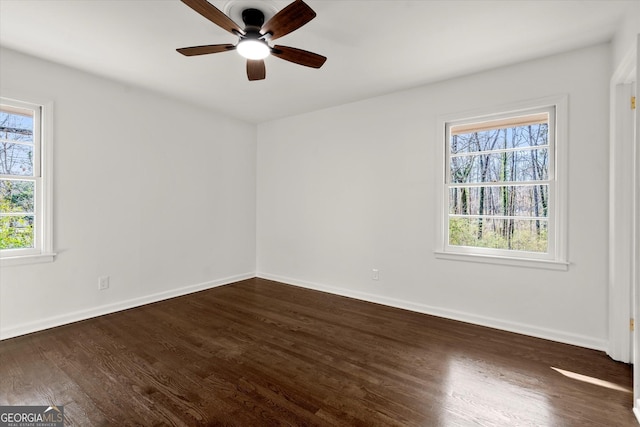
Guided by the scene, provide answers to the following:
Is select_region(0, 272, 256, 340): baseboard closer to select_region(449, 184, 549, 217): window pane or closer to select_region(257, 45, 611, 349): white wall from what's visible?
select_region(257, 45, 611, 349): white wall

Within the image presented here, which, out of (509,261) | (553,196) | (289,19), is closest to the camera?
(289,19)

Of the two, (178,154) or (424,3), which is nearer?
(424,3)

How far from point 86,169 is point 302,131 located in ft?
9.11

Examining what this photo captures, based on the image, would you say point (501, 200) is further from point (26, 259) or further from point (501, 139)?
point (26, 259)

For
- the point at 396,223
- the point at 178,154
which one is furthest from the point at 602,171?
the point at 178,154

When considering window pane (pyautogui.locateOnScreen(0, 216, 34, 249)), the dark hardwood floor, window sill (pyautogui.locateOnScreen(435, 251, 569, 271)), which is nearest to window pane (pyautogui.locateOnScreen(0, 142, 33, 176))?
window pane (pyautogui.locateOnScreen(0, 216, 34, 249))

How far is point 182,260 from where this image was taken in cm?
422

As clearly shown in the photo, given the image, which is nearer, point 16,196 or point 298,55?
point 298,55

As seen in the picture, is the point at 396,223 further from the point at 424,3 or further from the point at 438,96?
the point at 424,3

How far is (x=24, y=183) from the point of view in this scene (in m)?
2.97

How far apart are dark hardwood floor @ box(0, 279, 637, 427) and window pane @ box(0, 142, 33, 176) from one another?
1566mm

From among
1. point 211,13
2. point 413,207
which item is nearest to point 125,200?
point 211,13
